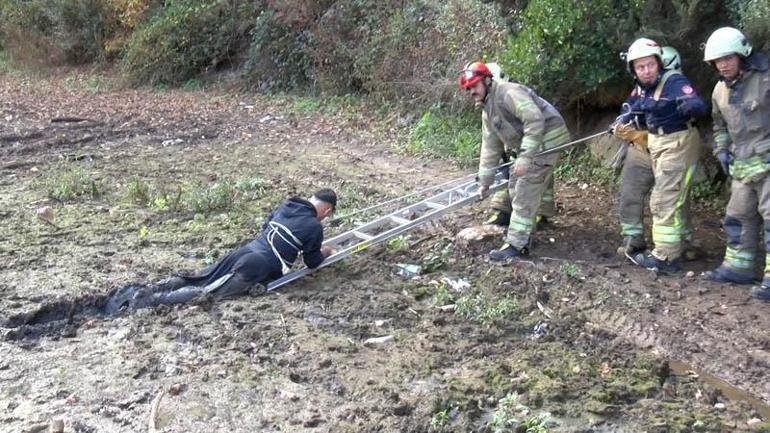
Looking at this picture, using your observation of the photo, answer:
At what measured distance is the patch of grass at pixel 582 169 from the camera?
9.45m

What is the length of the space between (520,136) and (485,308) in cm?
180

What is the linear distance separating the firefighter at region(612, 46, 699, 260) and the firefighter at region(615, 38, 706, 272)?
0.19 feet

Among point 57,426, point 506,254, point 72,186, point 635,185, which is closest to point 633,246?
point 635,185

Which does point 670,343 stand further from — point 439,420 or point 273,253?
point 273,253

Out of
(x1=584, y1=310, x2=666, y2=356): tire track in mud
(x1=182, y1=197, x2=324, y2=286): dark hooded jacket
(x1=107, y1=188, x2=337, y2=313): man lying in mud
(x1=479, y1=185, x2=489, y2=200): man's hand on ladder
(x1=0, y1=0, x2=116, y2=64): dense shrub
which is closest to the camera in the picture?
(x1=584, y1=310, x2=666, y2=356): tire track in mud

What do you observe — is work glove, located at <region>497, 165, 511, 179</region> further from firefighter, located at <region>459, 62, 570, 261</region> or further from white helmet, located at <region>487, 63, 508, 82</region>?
white helmet, located at <region>487, 63, 508, 82</region>

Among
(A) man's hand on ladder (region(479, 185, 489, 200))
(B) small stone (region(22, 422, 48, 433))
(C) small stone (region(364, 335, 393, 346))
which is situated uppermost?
(A) man's hand on ladder (region(479, 185, 489, 200))

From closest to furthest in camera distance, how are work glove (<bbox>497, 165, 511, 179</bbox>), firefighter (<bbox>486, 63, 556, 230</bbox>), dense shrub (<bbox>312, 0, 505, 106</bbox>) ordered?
work glove (<bbox>497, 165, 511, 179</bbox>)
firefighter (<bbox>486, 63, 556, 230</bbox>)
dense shrub (<bbox>312, 0, 505, 106</bbox>)

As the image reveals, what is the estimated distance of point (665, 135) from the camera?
6.68m

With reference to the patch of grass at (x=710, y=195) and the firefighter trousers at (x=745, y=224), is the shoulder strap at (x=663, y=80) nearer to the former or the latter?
the firefighter trousers at (x=745, y=224)

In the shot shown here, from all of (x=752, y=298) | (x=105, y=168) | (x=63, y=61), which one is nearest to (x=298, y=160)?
(x=105, y=168)

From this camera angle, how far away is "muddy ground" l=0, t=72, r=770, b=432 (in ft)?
16.3

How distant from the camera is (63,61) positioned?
2325 centimetres

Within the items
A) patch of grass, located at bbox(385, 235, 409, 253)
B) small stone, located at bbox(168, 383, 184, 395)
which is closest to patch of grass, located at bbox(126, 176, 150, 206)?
patch of grass, located at bbox(385, 235, 409, 253)
